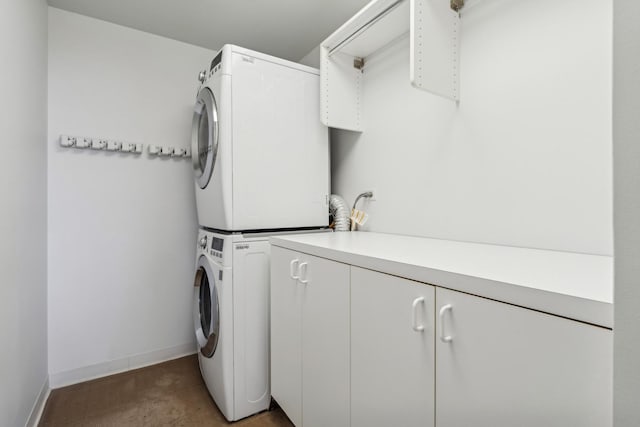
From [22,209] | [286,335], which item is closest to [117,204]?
[22,209]

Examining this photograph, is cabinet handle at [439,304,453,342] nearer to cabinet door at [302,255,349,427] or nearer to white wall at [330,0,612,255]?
cabinet door at [302,255,349,427]

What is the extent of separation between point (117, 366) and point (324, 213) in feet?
6.03

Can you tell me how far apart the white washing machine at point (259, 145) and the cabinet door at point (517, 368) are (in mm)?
1193

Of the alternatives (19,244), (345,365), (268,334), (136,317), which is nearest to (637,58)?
(345,365)

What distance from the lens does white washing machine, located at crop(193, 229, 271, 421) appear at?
1643 mm

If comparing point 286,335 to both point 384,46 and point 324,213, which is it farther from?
point 384,46

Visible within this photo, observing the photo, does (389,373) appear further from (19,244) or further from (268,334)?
(19,244)

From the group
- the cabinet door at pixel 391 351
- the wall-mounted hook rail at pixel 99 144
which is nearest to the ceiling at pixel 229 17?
the wall-mounted hook rail at pixel 99 144

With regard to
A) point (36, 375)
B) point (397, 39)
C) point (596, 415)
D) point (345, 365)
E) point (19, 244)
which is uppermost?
point (397, 39)

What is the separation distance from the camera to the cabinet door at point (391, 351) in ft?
2.79

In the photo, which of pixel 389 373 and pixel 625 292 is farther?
pixel 389 373

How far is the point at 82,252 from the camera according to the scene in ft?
6.88

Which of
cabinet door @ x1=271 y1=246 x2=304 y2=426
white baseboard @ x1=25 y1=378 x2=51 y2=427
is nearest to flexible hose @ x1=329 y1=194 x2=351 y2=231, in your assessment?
cabinet door @ x1=271 y1=246 x2=304 y2=426

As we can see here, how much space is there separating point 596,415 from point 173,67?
2.89 m
